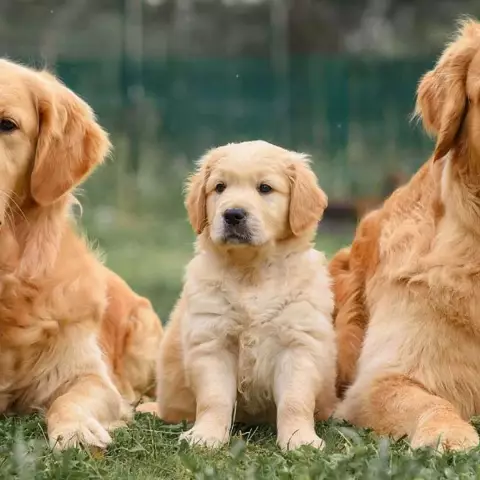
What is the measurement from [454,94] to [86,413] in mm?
1707

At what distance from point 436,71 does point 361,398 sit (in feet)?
3.95

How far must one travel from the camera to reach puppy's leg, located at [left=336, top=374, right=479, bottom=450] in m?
3.45

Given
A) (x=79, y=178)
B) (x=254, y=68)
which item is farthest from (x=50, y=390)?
(x=254, y=68)

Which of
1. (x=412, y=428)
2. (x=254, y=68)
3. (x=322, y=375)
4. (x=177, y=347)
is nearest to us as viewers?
(x=412, y=428)

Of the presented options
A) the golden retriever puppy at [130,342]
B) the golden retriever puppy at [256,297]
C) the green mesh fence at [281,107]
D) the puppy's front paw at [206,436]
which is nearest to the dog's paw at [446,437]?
the golden retriever puppy at [256,297]

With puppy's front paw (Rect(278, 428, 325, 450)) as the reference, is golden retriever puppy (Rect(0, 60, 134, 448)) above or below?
above

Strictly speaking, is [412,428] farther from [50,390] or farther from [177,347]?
[50,390]

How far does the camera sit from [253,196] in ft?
12.7

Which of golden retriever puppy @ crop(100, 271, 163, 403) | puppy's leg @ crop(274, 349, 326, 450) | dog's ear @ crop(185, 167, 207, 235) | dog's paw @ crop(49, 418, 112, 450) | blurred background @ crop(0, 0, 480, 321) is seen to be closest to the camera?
dog's paw @ crop(49, 418, 112, 450)

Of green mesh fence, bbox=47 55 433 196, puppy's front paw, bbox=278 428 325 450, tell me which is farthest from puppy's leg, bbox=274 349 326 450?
green mesh fence, bbox=47 55 433 196

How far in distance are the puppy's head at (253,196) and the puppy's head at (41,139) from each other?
444 millimetres

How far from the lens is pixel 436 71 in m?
3.80

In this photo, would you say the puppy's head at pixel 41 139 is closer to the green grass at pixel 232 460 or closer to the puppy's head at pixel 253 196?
the puppy's head at pixel 253 196

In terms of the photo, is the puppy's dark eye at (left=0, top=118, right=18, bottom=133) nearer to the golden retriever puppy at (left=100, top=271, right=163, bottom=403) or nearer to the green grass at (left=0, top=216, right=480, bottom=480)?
the green grass at (left=0, top=216, right=480, bottom=480)
